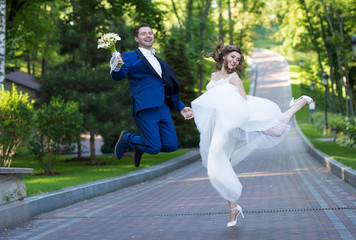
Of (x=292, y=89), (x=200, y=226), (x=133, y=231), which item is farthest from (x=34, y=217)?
(x=292, y=89)

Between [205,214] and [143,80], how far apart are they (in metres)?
2.73

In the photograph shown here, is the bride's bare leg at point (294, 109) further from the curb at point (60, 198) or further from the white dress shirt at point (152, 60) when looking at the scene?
the curb at point (60, 198)

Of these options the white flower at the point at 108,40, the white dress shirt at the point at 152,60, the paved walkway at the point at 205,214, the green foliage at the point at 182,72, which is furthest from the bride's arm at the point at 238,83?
the green foliage at the point at 182,72

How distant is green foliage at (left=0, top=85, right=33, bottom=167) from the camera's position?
13445 mm

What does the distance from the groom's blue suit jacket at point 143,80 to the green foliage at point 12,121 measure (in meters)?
7.26

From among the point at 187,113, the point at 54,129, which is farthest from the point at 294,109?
the point at 54,129

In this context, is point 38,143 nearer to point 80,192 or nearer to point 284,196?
point 80,192

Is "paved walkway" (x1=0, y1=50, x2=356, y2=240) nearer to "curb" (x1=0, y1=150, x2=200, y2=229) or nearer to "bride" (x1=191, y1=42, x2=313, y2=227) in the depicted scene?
"curb" (x1=0, y1=150, x2=200, y2=229)

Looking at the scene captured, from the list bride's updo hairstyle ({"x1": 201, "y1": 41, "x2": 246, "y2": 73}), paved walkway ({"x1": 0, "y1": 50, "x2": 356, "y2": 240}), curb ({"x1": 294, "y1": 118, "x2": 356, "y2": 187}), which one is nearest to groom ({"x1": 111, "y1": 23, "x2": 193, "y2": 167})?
bride's updo hairstyle ({"x1": 201, "y1": 41, "x2": 246, "y2": 73})

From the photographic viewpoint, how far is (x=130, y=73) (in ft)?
22.7

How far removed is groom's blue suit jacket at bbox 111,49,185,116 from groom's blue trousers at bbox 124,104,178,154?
130 mm

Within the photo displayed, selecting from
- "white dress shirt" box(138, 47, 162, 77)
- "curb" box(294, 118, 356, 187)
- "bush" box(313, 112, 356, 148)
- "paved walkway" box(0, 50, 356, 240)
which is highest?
"white dress shirt" box(138, 47, 162, 77)

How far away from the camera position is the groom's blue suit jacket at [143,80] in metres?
6.79

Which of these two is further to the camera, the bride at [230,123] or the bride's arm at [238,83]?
the bride's arm at [238,83]
